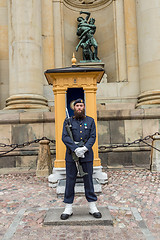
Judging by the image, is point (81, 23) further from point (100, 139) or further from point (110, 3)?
point (100, 139)

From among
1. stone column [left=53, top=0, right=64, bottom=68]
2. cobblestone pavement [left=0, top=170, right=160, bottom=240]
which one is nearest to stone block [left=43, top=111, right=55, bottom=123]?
cobblestone pavement [left=0, top=170, right=160, bottom=240]

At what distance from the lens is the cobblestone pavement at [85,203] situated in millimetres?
2867

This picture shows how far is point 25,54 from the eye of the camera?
9172mm

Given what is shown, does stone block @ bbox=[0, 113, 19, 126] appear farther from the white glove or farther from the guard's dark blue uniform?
the white glove

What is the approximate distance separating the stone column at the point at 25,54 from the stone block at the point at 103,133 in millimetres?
2632

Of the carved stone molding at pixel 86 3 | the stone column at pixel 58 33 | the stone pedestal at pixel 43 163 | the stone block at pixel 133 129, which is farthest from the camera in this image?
the carved stone molding at pixel 86 3

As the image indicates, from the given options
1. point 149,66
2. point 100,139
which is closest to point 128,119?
point 100,139

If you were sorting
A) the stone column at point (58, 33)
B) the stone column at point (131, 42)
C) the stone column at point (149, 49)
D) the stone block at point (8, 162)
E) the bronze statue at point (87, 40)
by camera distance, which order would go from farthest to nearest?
1. the bronze statue at point (87, 40)
2. the stone column at point (58, 33)
3. the stone column at point (131, 42)
4. the stone column at point (149, 49)
5. the stone block at point (8, 162)

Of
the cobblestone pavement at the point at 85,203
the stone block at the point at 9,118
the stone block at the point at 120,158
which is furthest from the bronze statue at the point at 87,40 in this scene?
the cobblestone pavement at the point at 85,203

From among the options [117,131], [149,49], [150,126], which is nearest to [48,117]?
[117,131]

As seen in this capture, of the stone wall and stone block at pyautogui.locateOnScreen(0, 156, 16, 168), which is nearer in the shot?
stone block at pyautogui.locateOnScreen(0, 156, 16, 168)

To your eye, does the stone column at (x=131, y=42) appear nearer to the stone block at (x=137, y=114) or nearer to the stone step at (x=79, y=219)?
the stone block at (x=137, y=114)

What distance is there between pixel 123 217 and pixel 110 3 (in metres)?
11.4

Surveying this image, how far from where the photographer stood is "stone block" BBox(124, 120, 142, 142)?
25.7 feet
